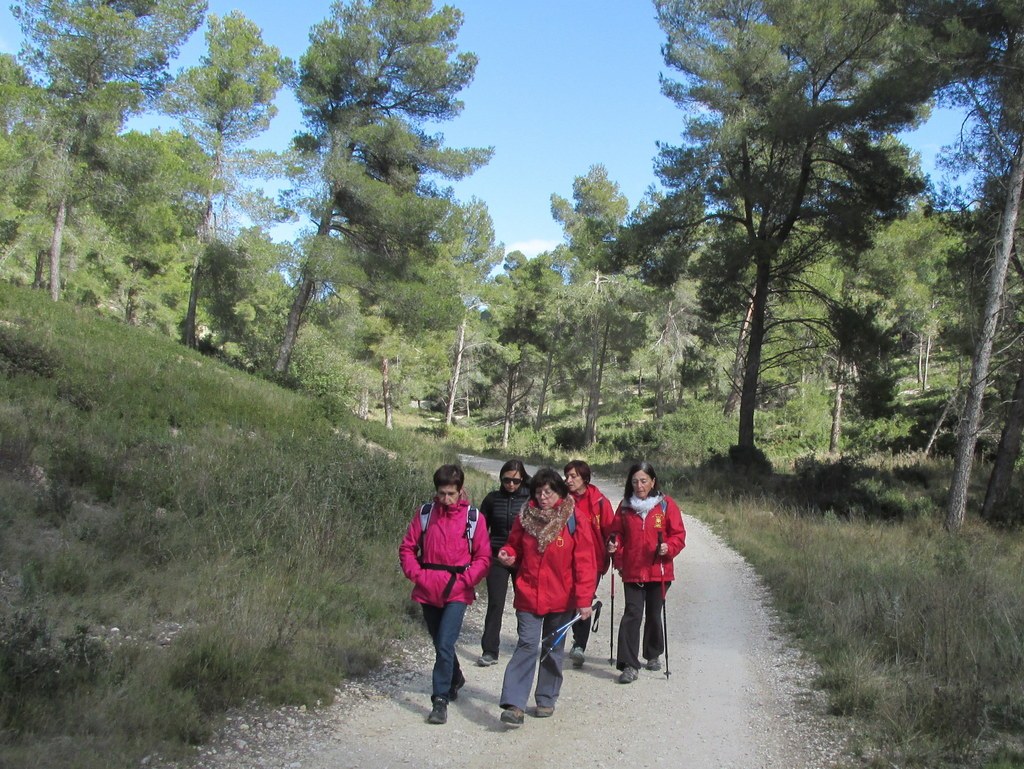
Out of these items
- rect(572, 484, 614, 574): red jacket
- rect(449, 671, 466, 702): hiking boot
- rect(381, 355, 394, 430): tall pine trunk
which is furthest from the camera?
rect(381, 355, 394, 430): tall pine trunk

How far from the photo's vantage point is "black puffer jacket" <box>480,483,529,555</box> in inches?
248

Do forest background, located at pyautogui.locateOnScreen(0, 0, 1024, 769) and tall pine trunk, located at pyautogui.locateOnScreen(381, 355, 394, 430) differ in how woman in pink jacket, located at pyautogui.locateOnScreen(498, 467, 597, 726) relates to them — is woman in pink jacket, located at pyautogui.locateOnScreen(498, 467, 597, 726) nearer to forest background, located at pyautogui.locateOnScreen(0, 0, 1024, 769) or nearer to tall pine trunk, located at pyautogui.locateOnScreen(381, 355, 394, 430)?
forest background, located at pyautogui.locateOnScreen(0, 0, 1024, 769)

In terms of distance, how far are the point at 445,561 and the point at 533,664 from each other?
88 centimetres

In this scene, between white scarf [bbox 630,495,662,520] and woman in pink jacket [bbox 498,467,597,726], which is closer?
woman in pink jacket [bbox 498,467,597,726]

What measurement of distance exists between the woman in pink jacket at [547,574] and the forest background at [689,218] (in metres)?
1.91

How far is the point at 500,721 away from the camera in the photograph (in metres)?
5.02

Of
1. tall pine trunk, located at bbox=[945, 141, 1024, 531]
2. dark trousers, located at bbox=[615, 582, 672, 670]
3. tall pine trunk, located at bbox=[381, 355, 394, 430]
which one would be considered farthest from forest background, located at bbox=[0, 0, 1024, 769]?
tall pine trunk, located at bbox=[381, 355, 394, 430]

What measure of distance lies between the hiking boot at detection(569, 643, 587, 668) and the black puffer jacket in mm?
1082

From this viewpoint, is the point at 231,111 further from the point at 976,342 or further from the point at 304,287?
the point at 976,342

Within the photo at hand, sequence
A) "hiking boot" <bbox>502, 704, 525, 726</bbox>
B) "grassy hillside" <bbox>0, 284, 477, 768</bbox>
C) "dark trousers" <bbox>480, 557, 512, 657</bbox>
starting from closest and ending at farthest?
"grassy hillside" <bbox>0, 284, 477, 768</bbox> → "hiking boot" <bbox>502, 704, 525, 726</bbox> → "dark trousers" <bbox>480, 557, 512, 657</bbox>

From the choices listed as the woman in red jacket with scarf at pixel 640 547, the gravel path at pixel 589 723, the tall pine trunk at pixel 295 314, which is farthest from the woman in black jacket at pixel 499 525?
the tall pine trunk at pixel 295 314

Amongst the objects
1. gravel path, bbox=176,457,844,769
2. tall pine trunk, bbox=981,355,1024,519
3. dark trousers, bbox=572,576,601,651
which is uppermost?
tall pine trunk, bbox=981,355,1024,519

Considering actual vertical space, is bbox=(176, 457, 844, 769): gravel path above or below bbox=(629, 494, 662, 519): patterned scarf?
below

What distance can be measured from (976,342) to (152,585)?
12.5 m
